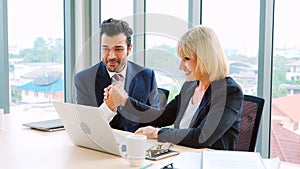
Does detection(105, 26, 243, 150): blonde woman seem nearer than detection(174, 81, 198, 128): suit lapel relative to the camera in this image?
Yes

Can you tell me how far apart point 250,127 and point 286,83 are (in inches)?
39.4

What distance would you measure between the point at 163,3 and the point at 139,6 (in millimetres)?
305

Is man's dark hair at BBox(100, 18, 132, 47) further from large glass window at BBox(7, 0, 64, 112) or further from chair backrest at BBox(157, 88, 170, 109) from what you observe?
large glass window at BBox(7, 0, 64, 112)

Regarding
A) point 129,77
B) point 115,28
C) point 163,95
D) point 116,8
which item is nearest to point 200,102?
point 163,95

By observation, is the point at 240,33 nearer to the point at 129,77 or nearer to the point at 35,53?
the point at 129,77

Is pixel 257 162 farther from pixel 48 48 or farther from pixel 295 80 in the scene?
pixel 48 48

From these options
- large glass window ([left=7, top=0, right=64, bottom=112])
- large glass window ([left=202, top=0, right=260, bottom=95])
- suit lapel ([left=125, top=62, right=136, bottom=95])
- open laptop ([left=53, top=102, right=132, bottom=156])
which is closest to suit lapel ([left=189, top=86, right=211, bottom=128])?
open laptop ([left=53, top=102, right=132, bottom=156])

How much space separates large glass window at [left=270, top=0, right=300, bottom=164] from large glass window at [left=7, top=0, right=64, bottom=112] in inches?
76.6

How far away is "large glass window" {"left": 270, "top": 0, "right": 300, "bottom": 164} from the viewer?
263 cm

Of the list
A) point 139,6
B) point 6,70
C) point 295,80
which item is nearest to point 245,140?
point 295,80

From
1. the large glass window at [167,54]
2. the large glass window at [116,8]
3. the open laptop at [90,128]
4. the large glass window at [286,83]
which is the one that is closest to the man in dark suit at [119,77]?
the large glass window at [167,54]

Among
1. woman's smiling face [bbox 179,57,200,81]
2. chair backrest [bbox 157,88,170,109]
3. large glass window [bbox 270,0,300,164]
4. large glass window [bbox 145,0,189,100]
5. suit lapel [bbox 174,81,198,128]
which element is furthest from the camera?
large glass window [bbox 270,0,300,164]

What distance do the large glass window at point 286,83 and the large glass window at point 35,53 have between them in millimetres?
1946

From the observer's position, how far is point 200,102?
1.85 m
